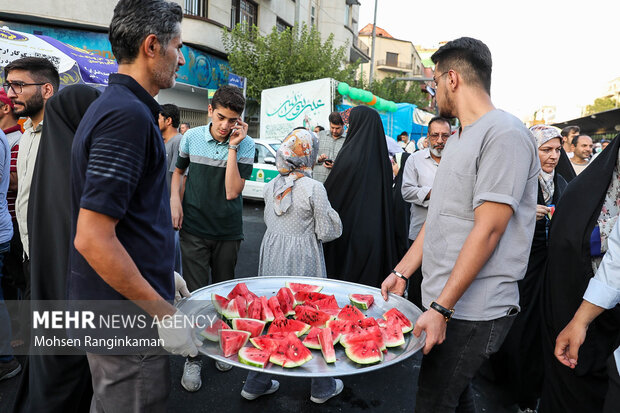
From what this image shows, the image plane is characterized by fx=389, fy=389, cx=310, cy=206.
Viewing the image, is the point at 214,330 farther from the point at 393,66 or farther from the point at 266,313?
the point at 393,66

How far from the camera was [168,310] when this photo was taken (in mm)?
1527

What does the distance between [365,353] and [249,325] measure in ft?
1.94

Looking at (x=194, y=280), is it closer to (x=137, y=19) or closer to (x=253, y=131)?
(x=137, y=19)

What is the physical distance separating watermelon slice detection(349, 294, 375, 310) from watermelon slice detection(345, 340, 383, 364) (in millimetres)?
496

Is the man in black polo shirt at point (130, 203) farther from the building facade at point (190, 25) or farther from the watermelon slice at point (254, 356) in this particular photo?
the building facade at point (190, 25)

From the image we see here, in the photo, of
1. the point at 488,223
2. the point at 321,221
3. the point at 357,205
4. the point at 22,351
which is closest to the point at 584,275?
the point at 488,223

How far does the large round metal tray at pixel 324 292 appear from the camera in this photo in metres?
1.57

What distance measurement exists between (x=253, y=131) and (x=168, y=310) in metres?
21.2

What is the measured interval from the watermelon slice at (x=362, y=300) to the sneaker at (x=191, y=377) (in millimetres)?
1799

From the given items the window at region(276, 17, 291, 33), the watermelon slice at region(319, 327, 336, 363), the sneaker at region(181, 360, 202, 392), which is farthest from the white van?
the window at region(276, 17, 291, 33)

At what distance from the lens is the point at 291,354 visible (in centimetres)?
172

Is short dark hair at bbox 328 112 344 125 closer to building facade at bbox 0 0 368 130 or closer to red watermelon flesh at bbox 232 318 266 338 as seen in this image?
→ red watermelon flesh at bbox 232 318 266 338

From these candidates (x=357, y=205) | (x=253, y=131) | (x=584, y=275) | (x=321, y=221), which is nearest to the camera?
(x=584, y=275)

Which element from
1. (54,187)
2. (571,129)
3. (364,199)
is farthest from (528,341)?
(571,129)
